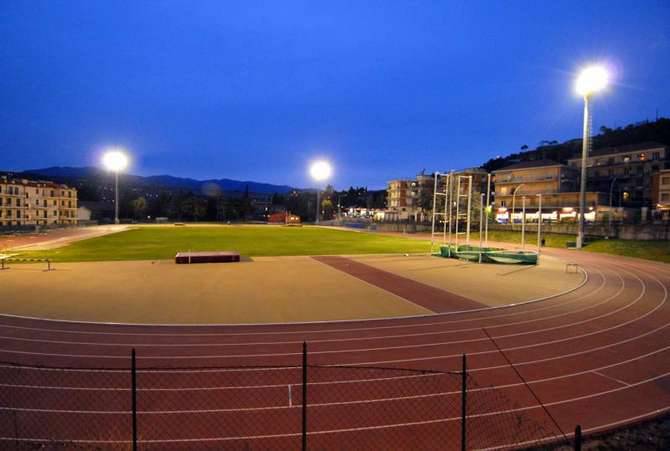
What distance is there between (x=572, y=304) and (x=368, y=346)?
9.31 metres

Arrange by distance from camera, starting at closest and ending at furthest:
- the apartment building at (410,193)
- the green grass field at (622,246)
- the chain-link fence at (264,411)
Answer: the chain-link fence at (264,411)
the green grass field at (622,246)
the apartment building at (410,193)

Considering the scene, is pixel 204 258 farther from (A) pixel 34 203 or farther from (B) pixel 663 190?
(A) pixel 34 203

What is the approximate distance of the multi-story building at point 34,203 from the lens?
71.4 metres

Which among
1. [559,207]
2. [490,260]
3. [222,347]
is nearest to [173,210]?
[559,207]

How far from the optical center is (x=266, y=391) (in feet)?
24.2

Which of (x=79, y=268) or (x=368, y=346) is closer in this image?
(x=368, y=346)

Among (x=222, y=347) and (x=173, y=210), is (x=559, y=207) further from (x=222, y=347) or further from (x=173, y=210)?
(x=173, y=210)

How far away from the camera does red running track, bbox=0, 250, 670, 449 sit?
6.15 m

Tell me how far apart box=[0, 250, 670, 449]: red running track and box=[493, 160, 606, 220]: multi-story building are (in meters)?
52.1

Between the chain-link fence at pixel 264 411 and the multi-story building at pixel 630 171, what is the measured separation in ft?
215

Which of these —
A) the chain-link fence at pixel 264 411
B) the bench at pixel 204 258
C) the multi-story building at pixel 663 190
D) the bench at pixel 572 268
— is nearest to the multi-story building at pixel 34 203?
the bench at pixel 204 258

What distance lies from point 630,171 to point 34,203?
339 feet

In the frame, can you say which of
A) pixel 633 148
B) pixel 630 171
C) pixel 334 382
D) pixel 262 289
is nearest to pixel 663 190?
pixel 630 171

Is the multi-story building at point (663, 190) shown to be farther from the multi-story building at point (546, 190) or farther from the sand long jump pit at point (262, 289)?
the sand long jump pit at point (262, 289)
